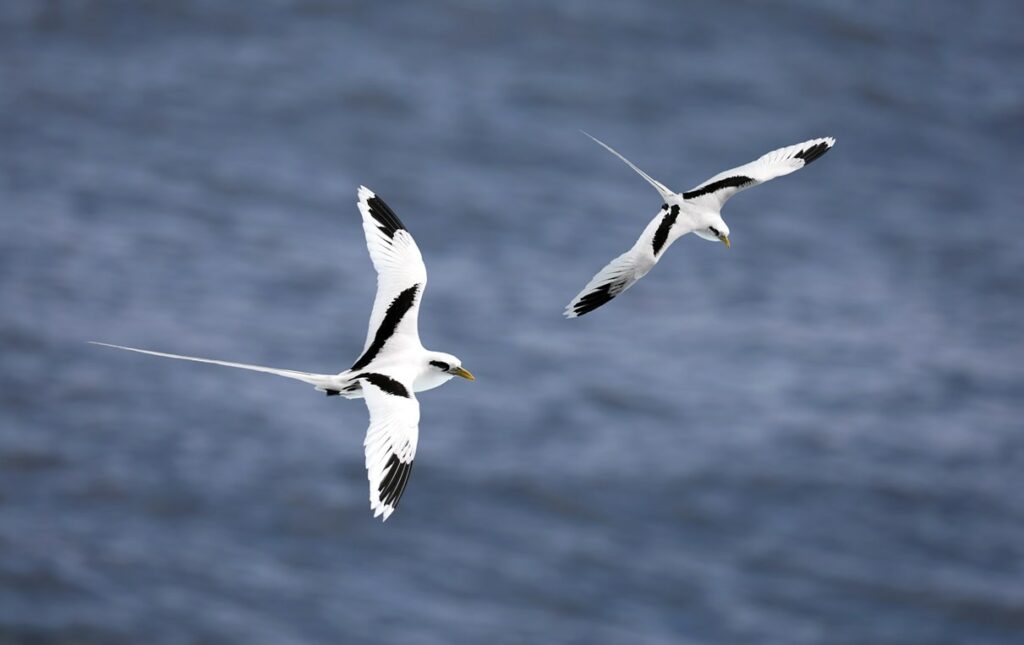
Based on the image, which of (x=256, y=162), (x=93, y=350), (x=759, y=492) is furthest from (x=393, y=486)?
(x=256, y=162)

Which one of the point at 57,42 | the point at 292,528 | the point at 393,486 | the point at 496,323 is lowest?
the point at 393,486

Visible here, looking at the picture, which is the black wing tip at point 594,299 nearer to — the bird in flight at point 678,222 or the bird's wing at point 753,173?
the bird in flight at point 678,222

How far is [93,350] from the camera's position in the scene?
261 ft

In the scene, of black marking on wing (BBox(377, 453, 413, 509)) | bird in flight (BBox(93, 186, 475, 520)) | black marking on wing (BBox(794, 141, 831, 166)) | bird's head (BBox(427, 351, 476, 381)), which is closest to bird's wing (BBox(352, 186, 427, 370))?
bird in flight (BBox(93, 186, 475, 520))

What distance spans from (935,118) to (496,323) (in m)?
42.3

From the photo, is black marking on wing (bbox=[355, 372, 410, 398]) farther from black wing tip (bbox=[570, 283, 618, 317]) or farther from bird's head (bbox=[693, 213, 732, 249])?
bird's head (bbox=[693, 213, 732, 249])

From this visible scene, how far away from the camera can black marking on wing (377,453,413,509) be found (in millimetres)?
13691

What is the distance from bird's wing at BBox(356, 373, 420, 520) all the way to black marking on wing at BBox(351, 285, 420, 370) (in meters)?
1.14

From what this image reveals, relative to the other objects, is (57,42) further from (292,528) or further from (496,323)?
(292,528)

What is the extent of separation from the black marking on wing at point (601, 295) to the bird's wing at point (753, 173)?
4.08 ft

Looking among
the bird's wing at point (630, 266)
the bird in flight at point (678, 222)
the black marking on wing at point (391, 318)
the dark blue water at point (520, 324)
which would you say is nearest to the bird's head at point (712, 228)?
the bird in flight at point (678, 222)

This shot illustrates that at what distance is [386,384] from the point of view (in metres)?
15.2

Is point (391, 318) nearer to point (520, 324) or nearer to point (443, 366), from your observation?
point (443, 366)

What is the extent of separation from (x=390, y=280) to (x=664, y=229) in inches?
172
